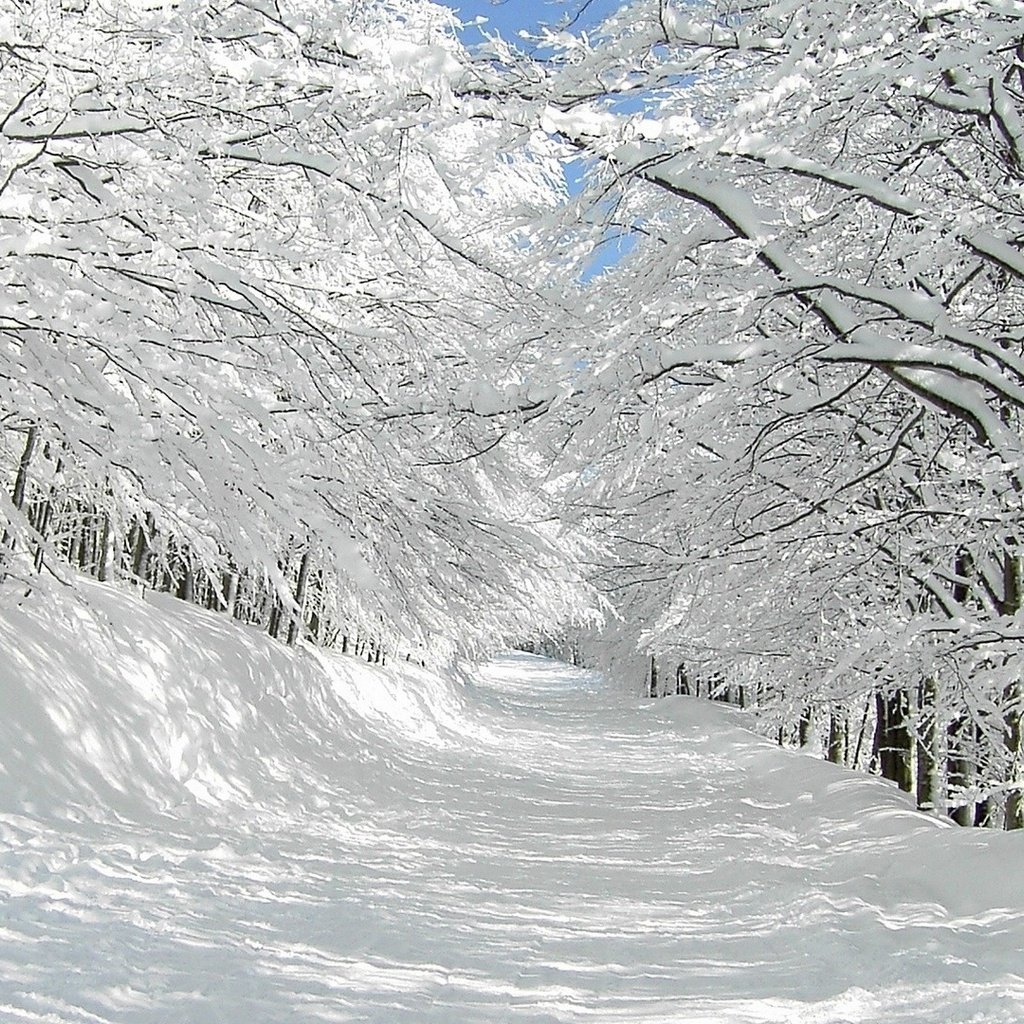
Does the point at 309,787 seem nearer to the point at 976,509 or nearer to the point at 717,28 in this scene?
the point at 976,509

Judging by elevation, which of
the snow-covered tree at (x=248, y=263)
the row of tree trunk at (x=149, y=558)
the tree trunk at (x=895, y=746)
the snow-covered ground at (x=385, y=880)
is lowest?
the snow-covered ground at (x=385, y=880)

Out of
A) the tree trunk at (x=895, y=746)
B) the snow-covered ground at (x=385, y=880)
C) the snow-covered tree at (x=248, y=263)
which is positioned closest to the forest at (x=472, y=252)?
the snow-covered tree at (x=248, y=263)

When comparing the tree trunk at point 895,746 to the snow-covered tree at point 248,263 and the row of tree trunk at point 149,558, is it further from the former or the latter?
the snow-covered tree at point 248,263

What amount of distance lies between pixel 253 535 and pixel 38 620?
3.66m

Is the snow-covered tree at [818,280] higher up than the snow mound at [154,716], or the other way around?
the snow-covered tree at [818,280]

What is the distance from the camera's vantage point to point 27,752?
5.87 meters

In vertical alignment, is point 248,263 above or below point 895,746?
above

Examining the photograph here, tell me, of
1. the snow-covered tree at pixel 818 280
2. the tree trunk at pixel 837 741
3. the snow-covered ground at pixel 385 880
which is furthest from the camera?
the tree trunk at pixel 837 741

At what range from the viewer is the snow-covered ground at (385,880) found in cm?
409

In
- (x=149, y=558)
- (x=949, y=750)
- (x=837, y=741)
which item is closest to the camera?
(x=949, y=750)

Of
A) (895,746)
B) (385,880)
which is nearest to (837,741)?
(895,746)

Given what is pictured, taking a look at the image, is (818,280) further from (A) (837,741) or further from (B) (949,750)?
(A) (837,741)

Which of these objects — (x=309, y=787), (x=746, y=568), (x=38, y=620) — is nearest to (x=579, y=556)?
(x=746, y=568)

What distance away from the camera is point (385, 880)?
6188mm
